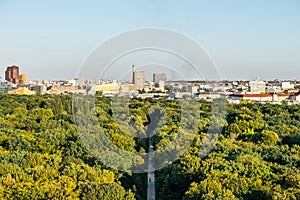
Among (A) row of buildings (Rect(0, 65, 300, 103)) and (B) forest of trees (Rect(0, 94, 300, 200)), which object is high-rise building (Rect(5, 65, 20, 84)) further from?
(B) forest of trees (Rect(0, 94, 300, 200))


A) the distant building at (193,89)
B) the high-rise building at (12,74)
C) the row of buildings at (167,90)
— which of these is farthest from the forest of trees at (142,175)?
the high-rise building at (12,74)

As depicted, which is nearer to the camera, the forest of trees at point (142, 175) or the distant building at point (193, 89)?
the forest of trees at point (142, 175)

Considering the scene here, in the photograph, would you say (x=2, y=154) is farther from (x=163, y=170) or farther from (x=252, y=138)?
(x=252, y=138)

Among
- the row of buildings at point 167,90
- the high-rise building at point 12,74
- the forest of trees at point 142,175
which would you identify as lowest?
the forest of trees at point 142,175

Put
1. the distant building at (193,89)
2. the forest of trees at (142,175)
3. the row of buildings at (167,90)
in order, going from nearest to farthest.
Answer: the forest of trees at (142,175) → the row of buildings at (167,90) → the distant building at (193,89)

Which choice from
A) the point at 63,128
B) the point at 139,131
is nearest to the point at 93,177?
the point at 63,128

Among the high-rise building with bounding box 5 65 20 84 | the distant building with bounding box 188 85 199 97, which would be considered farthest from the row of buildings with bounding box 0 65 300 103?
the high-rise building with bounding box 5 65 20 84

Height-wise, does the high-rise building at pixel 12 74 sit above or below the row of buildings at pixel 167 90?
above

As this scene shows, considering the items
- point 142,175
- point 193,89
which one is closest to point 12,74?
point 193,89

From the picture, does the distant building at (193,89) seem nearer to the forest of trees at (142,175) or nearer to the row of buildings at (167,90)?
the row of buildings at (167,90)

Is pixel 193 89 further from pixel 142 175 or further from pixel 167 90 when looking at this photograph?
pixel 142 175

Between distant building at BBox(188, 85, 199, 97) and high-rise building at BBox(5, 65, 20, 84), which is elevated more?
high-rise building at BBox(5, 65, 20, 84)

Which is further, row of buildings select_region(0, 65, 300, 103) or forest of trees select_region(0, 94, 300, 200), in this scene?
row of buildings select_region(0, 65, 300, 103)
